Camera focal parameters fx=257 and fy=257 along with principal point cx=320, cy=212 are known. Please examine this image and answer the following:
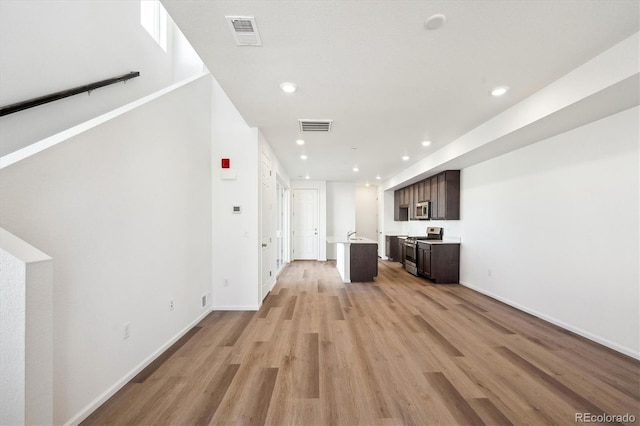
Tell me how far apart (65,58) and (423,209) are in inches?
256

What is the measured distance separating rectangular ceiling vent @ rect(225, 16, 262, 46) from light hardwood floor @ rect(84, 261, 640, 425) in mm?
2675

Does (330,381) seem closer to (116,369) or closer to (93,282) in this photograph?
(116,369)

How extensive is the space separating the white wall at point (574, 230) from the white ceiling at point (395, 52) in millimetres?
1022

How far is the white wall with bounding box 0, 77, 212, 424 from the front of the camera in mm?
1484

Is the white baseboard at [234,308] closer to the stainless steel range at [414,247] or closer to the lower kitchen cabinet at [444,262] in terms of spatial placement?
the lower kitchen cabinet at [444,262]

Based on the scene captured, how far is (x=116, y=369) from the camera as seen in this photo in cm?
196

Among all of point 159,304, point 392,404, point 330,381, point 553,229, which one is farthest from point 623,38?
point 159,304

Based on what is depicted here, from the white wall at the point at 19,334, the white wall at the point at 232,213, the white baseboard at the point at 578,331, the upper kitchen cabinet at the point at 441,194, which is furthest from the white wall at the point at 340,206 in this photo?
the white wall at the point at 19,334

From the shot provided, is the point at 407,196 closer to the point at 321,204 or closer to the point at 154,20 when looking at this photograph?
the point at 321,204

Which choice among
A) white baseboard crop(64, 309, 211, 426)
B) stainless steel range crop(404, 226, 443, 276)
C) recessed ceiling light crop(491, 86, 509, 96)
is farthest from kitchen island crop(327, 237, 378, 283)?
recessed ceiling light crop(491, 86, 509, 96)

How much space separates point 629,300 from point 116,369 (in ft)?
15.3

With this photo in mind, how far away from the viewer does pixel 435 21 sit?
175 cm

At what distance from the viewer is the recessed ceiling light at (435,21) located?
1713 mm

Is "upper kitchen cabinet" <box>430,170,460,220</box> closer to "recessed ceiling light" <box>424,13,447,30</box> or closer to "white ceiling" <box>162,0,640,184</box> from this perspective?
"white ceiling" <box>162,0,640,184</box>
